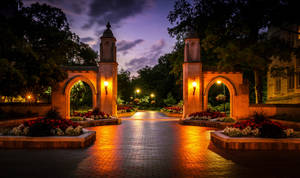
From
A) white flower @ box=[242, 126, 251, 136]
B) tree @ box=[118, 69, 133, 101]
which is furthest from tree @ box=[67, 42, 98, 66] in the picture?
white flower @ box=[242, 126, 251, 136]

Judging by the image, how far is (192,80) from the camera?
759 inches

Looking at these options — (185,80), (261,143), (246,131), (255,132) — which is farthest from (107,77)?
(261,143)

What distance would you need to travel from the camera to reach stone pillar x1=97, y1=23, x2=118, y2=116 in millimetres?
19359

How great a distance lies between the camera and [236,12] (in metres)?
8.97

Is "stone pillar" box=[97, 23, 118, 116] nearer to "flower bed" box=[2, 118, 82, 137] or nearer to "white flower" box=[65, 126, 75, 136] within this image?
"flower bed" box=[2, 118, 82, 137]

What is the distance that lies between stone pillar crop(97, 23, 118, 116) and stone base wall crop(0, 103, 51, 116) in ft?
14.5

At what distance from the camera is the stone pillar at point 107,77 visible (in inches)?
762

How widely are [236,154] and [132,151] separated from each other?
3.49 m

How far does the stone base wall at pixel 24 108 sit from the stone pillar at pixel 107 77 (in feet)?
14.5

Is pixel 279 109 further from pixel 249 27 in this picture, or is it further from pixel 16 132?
pixel 16 132

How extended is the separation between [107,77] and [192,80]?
7.20 meters

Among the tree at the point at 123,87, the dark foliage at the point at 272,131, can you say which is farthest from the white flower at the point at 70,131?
the tree at the point at 123,87

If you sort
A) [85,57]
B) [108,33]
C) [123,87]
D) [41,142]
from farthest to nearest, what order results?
[123,87] < [85,57] < [108,33] < [41,142]

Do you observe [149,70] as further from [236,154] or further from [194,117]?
[236,154]
